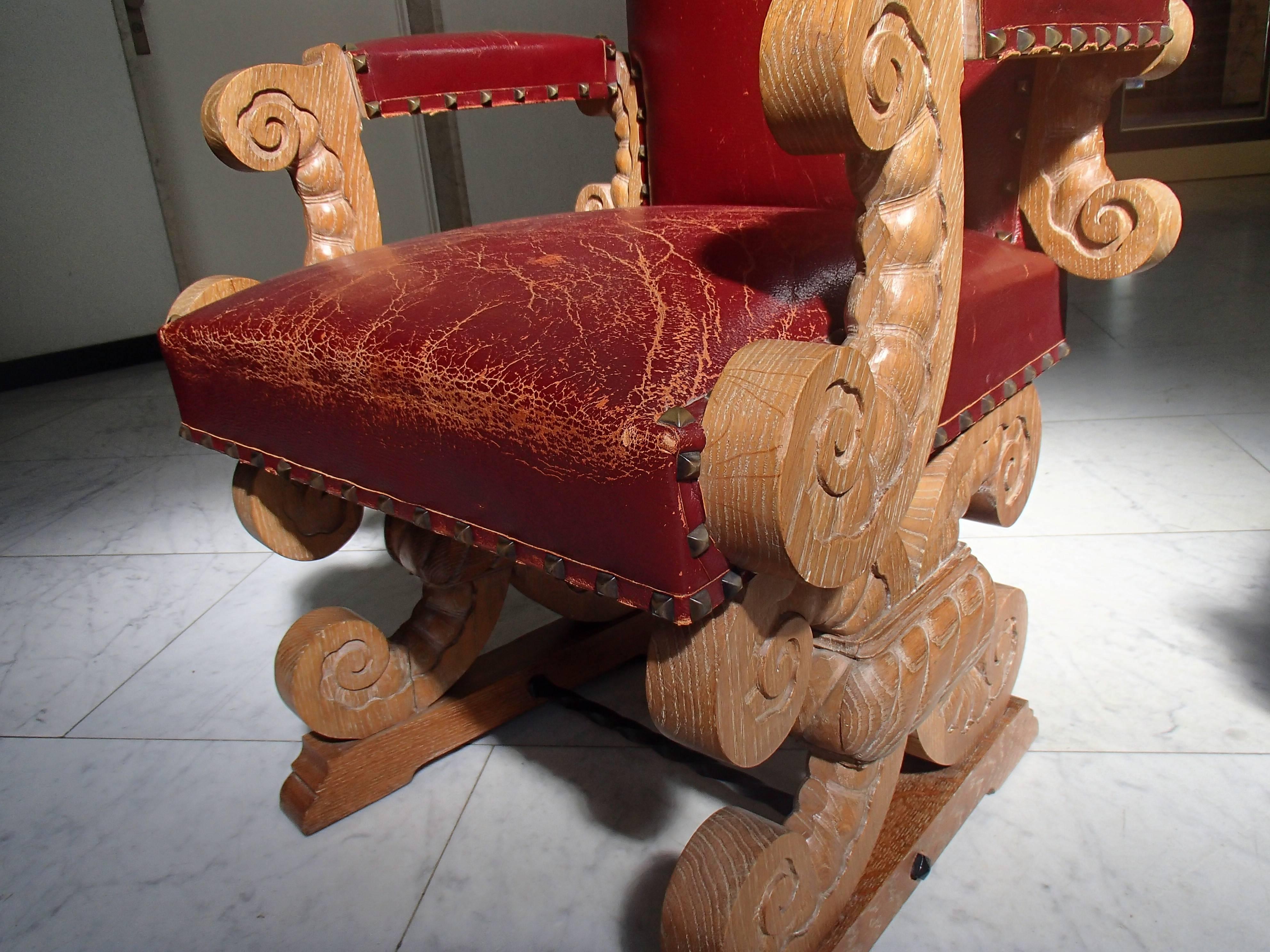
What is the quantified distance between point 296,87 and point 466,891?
80cm

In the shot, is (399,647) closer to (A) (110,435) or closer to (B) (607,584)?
(B) (607,584)

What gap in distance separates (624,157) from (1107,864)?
90cm

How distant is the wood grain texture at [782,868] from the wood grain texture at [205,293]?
25.0 inches

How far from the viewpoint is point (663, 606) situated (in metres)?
0.53

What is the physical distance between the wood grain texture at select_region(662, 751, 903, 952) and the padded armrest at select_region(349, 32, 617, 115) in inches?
28.5

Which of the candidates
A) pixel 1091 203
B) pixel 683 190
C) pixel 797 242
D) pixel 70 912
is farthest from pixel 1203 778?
pixel 70 912

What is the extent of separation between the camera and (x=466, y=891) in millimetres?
952

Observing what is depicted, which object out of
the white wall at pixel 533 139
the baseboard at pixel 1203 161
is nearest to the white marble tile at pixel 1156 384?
the white wall at pixel 533 139

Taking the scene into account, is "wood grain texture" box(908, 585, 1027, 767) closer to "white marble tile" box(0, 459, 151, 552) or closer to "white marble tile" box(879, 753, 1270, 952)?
"white marble tile" box(879, 753, 1270, 952)

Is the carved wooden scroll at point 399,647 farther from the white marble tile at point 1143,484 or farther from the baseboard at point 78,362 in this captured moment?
the baseboard at point 78,362

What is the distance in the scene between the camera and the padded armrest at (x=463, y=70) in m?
0.98

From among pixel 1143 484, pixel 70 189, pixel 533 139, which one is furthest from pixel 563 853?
pixel 533 139

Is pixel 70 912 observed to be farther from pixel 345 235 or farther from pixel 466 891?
pixel 345 235

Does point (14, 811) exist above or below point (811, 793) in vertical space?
below
